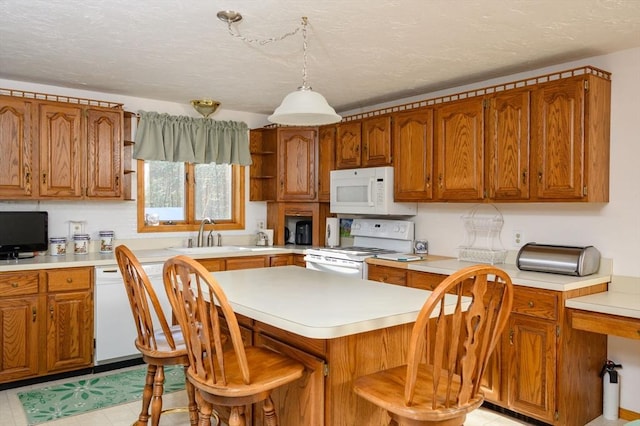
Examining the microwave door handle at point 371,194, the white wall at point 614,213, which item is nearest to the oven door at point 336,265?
the microwave door handle at point 371,194

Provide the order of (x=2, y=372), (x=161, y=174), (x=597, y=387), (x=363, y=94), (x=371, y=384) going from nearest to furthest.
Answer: (x=371, y=384), (x=597, y=387), (x=2, y=372), (x=363, y=94), (x=161, y=174)

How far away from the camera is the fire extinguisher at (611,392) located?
9.56 ft

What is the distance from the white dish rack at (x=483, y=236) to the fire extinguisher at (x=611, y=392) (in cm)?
96

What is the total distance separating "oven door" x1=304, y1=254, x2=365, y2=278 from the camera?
156 inches

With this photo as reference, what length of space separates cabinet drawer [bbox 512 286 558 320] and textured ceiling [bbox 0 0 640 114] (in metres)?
1.47

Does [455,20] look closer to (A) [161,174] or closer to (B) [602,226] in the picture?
(B) [602,226]

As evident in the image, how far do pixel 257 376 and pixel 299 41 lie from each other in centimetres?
195

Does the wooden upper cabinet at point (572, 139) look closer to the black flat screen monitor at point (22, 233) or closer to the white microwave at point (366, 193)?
the white microwave at point (366, 193)

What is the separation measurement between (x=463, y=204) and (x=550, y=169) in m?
0.94

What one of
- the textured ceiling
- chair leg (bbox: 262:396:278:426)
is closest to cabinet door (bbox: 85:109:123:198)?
the textured ceiling

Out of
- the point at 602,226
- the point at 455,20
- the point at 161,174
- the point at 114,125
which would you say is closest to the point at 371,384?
the point at 455,20

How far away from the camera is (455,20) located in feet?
8.29

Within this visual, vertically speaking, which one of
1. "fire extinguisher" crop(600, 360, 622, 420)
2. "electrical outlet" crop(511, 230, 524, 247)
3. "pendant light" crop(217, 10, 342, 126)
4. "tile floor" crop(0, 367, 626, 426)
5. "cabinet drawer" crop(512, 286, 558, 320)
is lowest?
"tile floor" crop(0, 367, 626, 426)

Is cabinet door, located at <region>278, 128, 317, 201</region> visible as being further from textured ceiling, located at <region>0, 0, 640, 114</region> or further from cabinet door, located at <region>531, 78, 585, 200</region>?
cabinet door, located at <region>531, 78, 585, 200</region>
